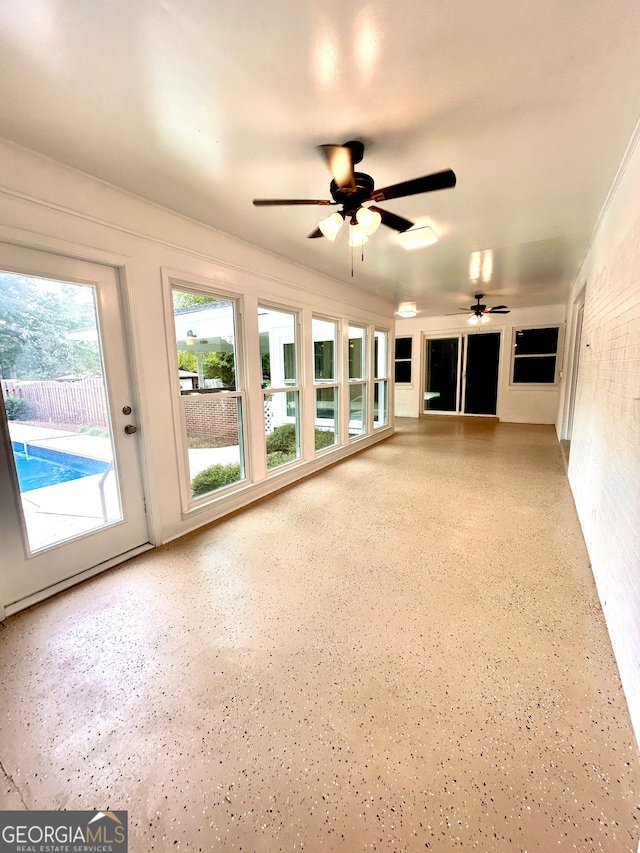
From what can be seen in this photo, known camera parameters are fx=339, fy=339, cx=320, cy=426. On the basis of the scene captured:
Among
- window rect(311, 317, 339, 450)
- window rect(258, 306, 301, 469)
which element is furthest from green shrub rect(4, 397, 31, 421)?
window rect(311, 317, 339, 450)

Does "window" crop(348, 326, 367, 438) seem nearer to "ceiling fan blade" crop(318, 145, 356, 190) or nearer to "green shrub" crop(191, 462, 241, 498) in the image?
"green shrub" crop(191, 462, 241, 498)

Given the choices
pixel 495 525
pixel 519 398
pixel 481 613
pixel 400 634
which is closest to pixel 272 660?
pixel 400 634

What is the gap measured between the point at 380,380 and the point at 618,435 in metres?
4.71

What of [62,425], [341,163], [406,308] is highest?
[406,308]

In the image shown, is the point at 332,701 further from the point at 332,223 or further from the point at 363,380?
the point at 363,380

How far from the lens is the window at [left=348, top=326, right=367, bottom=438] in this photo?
557 centimetres

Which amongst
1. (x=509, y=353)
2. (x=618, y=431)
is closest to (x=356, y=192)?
(x=618, y=431)

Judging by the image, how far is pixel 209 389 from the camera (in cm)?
320

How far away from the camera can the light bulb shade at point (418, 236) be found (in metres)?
2.84

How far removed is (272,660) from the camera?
1630 millimetres

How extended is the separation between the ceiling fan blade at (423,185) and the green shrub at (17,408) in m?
2.38

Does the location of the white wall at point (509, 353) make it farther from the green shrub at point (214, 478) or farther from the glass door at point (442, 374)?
the green shrub at point (214, 478)

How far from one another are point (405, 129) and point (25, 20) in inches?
64.8

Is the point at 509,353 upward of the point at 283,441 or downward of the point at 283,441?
upward
